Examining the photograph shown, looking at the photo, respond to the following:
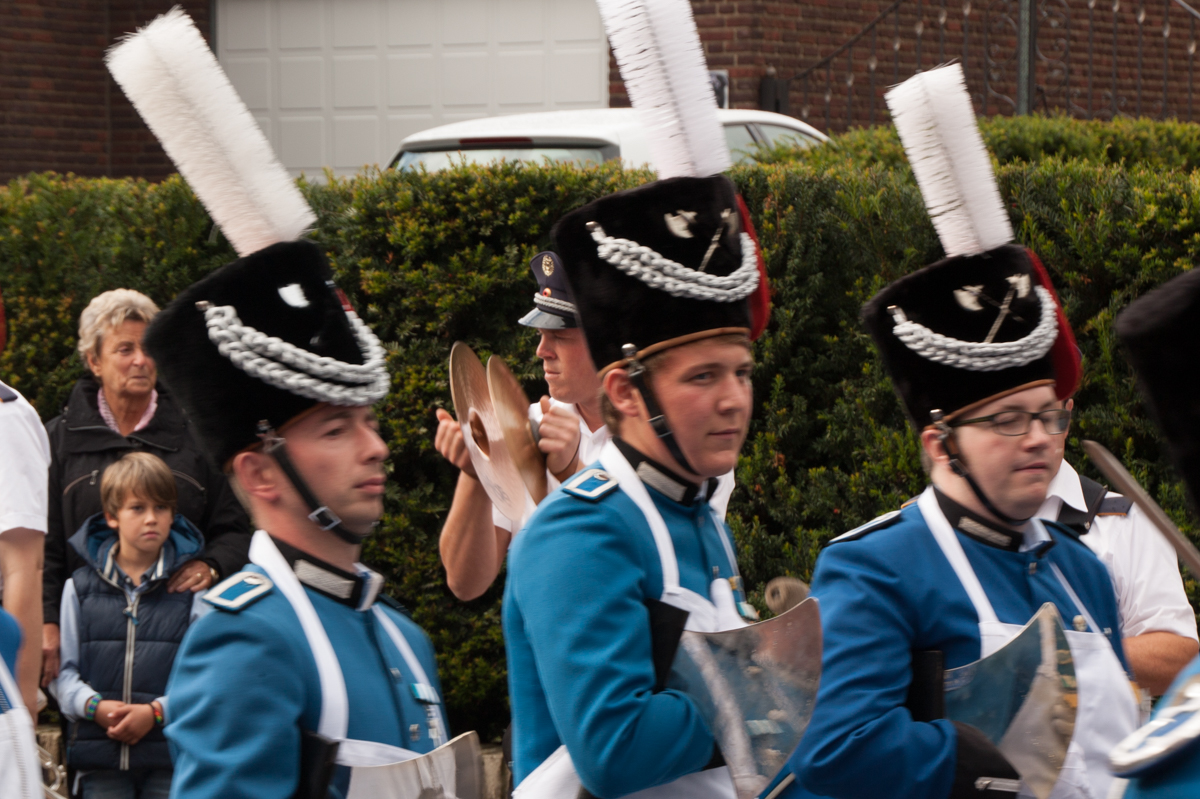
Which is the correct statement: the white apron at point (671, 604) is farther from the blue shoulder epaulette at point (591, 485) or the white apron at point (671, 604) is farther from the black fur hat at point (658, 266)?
the black fur hat at point (658, 266)

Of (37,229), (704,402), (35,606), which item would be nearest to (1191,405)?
(704,402)

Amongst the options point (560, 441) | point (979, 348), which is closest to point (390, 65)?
point (560, 441)

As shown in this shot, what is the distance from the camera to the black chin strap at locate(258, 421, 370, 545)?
2.53 meters

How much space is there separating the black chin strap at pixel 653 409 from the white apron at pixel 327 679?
2.26 ft

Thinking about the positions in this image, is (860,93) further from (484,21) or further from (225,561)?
(225,561)

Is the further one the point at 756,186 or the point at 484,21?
the point at 484,21

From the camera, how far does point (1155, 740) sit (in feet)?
5.12

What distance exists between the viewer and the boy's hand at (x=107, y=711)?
4812 millimetres

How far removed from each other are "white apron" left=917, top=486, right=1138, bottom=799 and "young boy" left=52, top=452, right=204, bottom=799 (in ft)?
9.70

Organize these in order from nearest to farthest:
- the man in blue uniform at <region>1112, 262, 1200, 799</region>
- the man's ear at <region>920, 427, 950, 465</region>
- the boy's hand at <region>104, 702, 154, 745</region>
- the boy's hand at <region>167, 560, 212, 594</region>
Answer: the man in blue uniform at <region>1112, 262, 1200, 799</region>
the man's ear at <region>920, 427, 950, 465</region>
the boy's hand at <region>104, 702, 154, 745</region>
the boy's hand at <region>167, 560, 212, 594</region>

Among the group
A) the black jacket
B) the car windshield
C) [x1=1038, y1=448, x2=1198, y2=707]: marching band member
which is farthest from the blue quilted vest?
the car windshield

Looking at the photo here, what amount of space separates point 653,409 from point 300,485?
67 centimetres

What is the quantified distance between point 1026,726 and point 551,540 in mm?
1000

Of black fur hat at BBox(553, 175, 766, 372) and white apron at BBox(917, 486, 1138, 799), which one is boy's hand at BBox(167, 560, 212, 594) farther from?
white apron at BBox(917, 486, 1138, 799)
